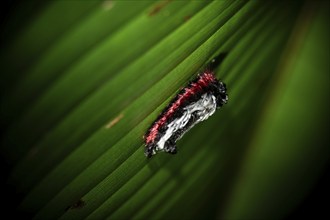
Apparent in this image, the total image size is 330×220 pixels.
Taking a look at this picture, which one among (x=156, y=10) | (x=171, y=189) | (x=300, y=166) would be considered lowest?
(x=300, y=166)

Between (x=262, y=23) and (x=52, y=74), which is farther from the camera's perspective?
(x=262, y=23)

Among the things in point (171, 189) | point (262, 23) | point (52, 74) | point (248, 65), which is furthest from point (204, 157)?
point (52, 74)

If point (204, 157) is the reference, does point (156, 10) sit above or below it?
above

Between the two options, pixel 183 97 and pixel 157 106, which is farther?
pixel 183 97

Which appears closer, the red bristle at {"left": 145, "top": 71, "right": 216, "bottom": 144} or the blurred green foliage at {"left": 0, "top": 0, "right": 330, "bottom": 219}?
the blurred green foliage at {"left": 0, "top": 0, "right": 330, "bottom": 219}

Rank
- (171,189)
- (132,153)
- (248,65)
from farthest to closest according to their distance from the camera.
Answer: (171,189), (248,65), (132,153)

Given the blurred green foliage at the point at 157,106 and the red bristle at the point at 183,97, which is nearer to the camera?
the blurred green foliage at the point at 157,106

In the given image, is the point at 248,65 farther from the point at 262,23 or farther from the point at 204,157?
the point at 204,157

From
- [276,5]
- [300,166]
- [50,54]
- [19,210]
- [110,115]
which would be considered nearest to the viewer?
[50,54]
